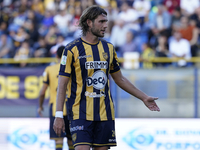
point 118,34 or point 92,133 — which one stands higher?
point 118,34

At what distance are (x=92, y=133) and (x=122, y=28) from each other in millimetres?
8063

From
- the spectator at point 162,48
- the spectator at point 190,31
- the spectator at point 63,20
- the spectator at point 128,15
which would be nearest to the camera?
the spectator at point 162,48

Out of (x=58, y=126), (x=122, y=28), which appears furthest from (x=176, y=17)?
(x=58, y=126)

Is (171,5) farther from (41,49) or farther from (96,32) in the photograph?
(96,32)

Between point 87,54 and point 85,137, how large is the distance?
34.3 inches

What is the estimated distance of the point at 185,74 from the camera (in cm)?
846

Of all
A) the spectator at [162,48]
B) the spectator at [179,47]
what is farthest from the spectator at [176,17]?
the spectator at [162,48]

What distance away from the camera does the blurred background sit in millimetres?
7297

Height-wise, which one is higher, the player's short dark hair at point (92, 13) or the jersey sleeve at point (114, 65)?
the player's short dark hair at point (92, 13)

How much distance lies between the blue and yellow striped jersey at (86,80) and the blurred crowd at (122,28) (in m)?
6.32

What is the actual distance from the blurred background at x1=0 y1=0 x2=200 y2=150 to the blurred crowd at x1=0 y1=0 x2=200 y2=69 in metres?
0.03

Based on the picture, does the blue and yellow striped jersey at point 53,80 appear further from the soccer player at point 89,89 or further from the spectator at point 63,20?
the spectator at point 63,20

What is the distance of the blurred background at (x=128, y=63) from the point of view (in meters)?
7.30

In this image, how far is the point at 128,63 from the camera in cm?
1020
